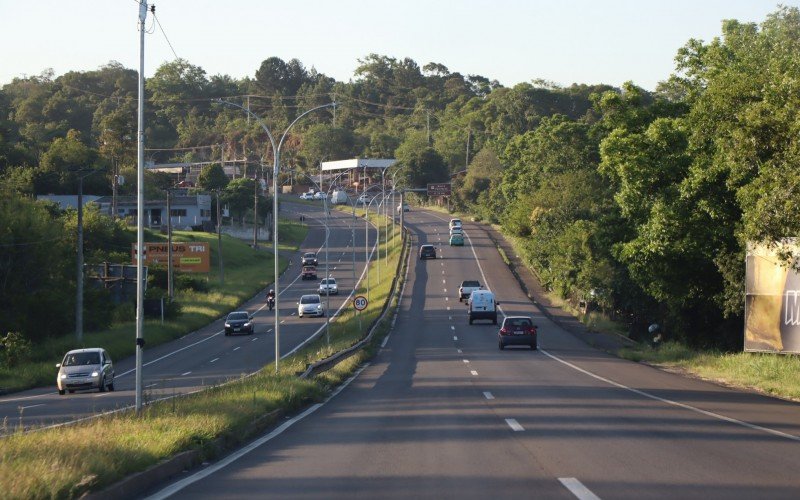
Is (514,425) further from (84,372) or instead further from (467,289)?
(467,289)

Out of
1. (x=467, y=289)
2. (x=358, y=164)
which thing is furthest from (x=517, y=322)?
(x=358, y=164)

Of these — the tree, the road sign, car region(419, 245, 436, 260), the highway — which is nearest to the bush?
the highway

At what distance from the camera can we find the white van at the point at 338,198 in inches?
6747

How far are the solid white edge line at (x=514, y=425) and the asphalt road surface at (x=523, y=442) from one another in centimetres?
3

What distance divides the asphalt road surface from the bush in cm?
2063

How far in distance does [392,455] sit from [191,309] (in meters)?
66.1

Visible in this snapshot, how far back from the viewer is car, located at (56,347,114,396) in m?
36.6

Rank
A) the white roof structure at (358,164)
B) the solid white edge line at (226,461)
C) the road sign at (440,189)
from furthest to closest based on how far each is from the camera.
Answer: the white roof structure at (358,164), the road sign at (440,189), the solid white edge line at (226,461)

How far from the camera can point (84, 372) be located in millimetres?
36688

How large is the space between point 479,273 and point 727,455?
7900cm

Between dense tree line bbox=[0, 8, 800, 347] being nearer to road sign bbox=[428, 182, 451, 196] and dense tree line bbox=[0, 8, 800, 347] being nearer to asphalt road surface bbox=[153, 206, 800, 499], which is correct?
asphalt road surface bbox=[153, 206, 800, 499]

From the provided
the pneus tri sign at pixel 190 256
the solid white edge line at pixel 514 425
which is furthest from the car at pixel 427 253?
the solid white edge line at pixel 514 425

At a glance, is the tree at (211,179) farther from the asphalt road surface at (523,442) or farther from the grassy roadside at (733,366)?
the asphalt road surface at (523,442)

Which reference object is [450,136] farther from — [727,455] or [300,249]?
[727,455]
